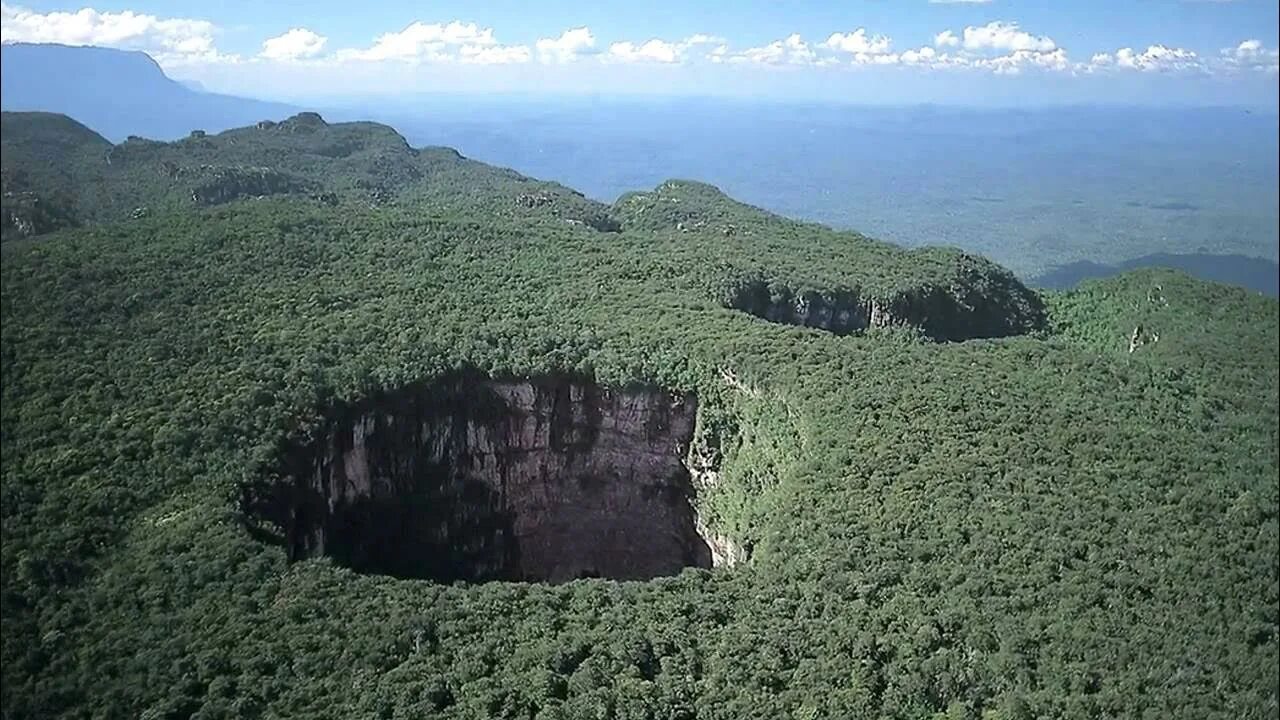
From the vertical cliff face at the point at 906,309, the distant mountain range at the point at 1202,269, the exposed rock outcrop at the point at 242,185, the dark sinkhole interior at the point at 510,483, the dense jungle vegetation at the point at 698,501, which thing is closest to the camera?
the dense jungle vegetation at the point at 698,501

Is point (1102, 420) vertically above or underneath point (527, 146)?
underneath

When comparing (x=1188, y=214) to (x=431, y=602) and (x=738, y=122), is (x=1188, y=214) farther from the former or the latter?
(x=738, y=122)

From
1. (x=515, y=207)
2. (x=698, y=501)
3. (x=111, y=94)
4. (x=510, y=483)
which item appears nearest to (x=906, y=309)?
(x=698, y=501)

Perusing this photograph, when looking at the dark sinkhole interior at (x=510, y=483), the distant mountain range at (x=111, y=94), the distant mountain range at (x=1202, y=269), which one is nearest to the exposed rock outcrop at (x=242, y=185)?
the distant mountain range at (x=111, y=94)

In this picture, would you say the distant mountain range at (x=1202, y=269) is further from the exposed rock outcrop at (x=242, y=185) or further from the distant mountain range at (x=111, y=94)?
the exposed rock outcrop at (x=242, y=185)

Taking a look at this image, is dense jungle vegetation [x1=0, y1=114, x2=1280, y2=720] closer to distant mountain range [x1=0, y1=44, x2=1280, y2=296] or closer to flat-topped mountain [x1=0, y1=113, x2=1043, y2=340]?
flat-topped mountain [x1=0, y1=113, x2=1043, y2=340]

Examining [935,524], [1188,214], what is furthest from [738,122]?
[935,524]
